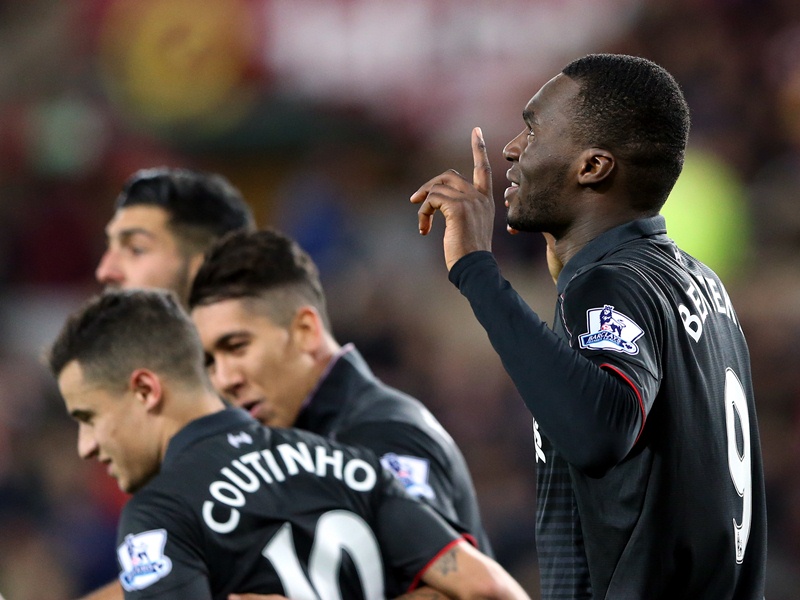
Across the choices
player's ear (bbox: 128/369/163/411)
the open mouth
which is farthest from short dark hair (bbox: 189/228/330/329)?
player's ear (bbox: 128/369/163/411)

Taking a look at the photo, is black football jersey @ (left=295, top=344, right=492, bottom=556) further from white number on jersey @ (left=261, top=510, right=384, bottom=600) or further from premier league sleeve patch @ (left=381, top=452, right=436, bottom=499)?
white number on jersey @ (left=261, top=510, right=384, bottom=600)

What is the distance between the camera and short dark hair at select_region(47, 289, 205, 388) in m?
3.18

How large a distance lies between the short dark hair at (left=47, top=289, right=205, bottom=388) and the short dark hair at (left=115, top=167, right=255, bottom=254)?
A: 1242 millimetres

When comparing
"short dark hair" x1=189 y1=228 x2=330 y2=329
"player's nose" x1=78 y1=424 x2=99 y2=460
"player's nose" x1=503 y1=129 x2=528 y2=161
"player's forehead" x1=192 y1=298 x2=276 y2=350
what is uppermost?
"short dark hair" x1=189 y1=228 x2=330 y2=329

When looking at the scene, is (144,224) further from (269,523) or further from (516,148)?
(516,148)

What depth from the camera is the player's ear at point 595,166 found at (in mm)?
2121

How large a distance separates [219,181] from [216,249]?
2.71 ft

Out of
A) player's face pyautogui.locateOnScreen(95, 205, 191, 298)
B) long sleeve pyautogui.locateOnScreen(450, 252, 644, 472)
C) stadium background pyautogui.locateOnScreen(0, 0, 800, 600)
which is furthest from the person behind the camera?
stadium background pyautogui.locateOnScreen(0, 0, 800, 600)

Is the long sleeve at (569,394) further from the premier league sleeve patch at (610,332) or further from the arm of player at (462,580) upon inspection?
the arm of player at (462,580)

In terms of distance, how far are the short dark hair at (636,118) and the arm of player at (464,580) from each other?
112cm

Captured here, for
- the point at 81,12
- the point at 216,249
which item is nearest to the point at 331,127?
the point at 81,12

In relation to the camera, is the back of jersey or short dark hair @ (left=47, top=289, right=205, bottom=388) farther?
short dark hair @ (left=47, top=289, right=205, bottom=388)

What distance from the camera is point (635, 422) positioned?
1856 millimetres

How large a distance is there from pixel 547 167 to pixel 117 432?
1521 millimetres
